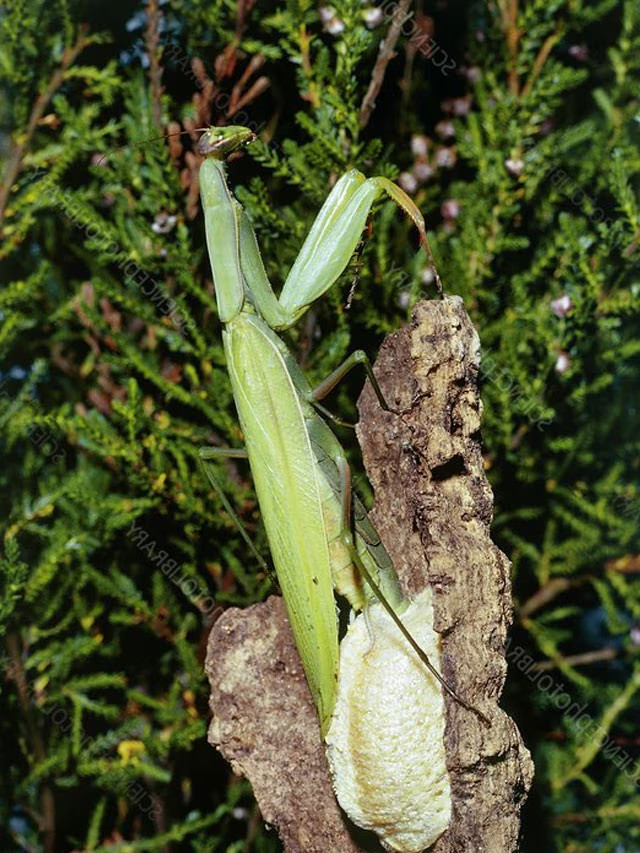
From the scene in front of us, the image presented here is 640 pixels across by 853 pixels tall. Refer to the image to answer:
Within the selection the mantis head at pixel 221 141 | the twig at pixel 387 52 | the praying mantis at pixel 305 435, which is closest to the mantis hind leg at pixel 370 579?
the praying mantis at pixel 305 435

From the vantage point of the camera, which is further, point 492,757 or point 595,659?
point 595,659

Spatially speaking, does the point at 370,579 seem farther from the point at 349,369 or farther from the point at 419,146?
the point at 419,146

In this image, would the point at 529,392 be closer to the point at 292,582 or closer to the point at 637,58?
the point at 292,582

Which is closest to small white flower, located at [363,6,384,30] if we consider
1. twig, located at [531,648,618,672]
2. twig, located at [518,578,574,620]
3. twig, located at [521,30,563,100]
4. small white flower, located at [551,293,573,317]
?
twig, located at [521,30,563,100]

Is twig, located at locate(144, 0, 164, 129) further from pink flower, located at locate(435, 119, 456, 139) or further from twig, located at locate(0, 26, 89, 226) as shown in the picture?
pink flower, located at locate(435, 119, 456, 139)

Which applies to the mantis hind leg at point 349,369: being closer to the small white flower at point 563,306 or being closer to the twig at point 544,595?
the small white flower at point 563,306

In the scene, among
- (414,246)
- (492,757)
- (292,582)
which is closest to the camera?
(492,757)

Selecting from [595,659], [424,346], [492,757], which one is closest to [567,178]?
[424,346]
